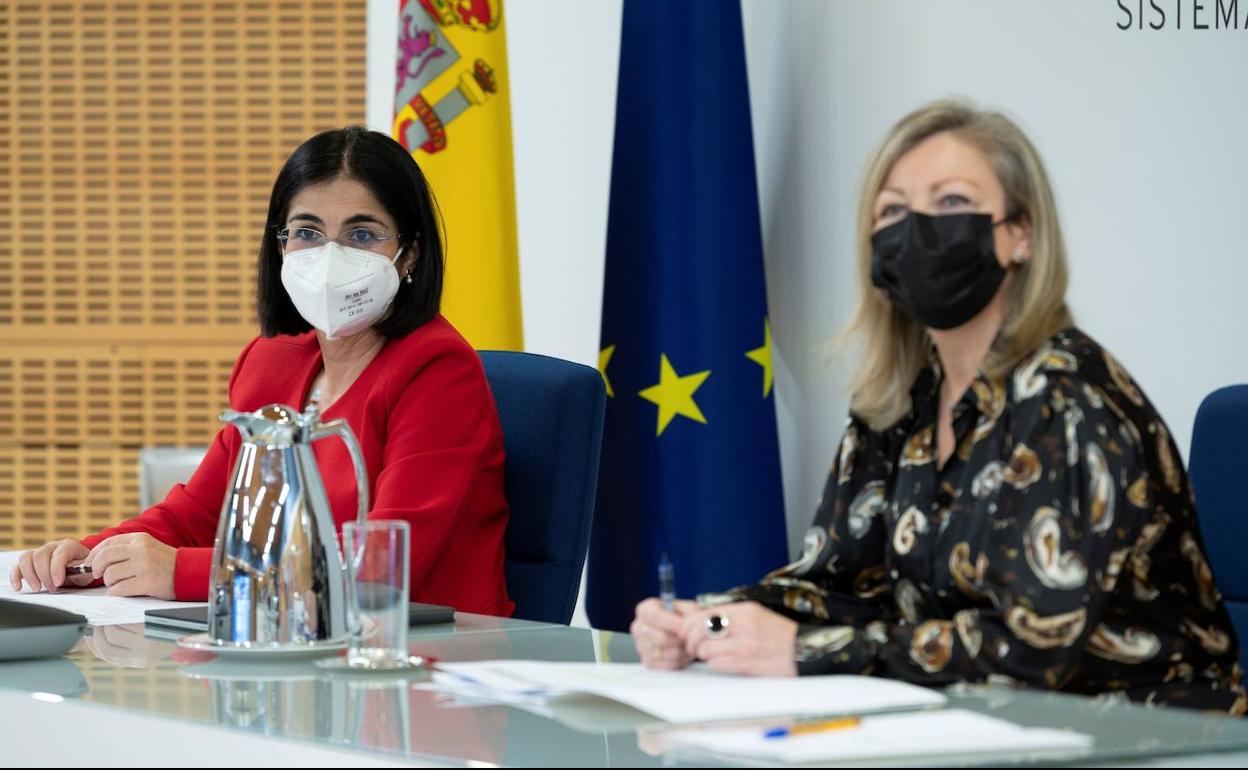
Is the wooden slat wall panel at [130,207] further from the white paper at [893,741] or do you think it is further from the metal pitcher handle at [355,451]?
the white paper at [893,741]

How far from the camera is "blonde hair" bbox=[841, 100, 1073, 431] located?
1.64 meters

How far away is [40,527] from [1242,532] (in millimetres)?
4445

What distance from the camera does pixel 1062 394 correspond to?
61.0 inches

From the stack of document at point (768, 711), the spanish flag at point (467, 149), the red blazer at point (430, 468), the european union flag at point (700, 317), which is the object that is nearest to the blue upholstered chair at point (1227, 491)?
the stack of document at point (768, 711)

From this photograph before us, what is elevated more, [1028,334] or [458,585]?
[1028,334]

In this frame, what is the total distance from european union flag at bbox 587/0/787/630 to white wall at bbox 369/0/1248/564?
0.20 meters

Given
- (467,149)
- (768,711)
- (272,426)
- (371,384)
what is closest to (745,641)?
(768,711)

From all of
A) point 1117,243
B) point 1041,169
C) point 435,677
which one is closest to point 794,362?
point 1117,243

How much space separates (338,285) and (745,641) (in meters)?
1.17

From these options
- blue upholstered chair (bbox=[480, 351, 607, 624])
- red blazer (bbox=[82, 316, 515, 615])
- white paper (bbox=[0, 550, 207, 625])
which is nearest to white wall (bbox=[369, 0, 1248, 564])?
blue upholstered chair (bbox=[480, 351, 607, 624])

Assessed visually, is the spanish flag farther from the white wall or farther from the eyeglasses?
the eyeglasses

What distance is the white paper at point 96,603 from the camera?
1.98 metres

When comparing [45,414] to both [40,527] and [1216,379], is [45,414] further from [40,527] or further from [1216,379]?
[1216,379]

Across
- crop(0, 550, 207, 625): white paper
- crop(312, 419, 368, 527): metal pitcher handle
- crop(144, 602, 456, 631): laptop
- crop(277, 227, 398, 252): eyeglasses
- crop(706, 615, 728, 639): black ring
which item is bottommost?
crop(0, 550, 207, 625): white paper
